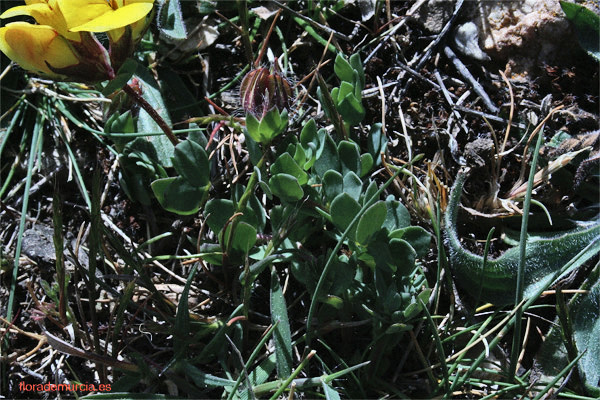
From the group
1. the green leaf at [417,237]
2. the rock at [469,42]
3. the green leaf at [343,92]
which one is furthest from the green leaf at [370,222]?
the rock at [469,42]

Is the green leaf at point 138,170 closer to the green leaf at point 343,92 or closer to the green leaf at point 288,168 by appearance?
the green leaf at point 288,168

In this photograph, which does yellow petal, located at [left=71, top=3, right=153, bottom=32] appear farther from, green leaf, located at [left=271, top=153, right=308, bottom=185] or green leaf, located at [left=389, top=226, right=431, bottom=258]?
green leaf, located at [left=389, top=226, right=431, bottom=258]

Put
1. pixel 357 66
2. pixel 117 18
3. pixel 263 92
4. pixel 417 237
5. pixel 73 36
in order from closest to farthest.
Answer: pixel 117 18, pixel 73 36, pixel 417 237, pixel 263 92, pixel 357 66

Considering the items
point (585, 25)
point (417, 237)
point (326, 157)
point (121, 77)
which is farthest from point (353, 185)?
point (585, 25)

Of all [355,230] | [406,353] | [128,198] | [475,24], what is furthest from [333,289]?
[475,24]

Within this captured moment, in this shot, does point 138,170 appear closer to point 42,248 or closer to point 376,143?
point 42,248

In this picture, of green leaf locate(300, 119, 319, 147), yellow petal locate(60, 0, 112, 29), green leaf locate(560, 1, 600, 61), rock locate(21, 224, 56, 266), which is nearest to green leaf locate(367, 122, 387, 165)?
green leaf locate(300, 119, 319, 147)
